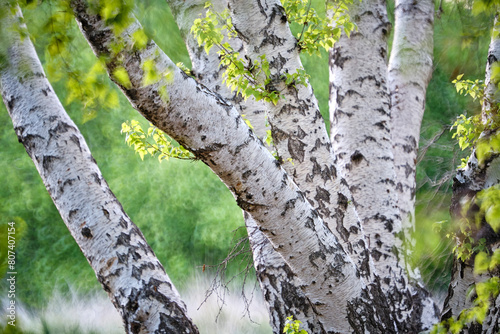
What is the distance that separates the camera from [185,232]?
4.73 meters

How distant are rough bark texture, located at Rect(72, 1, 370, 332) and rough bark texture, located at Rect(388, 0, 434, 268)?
0.77 meters

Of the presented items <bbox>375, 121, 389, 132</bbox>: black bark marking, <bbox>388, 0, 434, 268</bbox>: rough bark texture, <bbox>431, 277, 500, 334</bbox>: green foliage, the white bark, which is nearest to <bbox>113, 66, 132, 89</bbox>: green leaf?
the white bark

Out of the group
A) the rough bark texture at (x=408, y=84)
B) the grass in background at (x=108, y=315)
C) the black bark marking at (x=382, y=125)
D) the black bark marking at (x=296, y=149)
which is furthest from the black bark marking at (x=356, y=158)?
the grass in background at (x=108, y=315)

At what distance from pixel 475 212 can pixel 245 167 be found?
57 centimetres

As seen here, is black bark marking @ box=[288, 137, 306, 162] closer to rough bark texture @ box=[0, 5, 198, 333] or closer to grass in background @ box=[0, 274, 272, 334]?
rough bark texture @ box=[0, 5, 198, 333]

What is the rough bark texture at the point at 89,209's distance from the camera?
1.14m

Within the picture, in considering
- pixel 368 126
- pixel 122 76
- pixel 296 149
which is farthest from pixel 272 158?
pixel 368 126

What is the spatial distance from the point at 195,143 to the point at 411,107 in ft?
4.20

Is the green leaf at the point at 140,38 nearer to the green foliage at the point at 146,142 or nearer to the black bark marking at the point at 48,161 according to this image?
the black bark marking at the point at 48,161

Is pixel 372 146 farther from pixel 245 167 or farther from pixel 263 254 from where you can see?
pixel 245 167

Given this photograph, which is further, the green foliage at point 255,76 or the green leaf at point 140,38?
the green foliage at point 255,76

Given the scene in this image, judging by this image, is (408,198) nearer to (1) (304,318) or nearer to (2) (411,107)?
(2) (411,107)

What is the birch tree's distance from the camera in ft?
3.22

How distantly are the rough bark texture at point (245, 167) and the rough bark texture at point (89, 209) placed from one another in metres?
0.33
